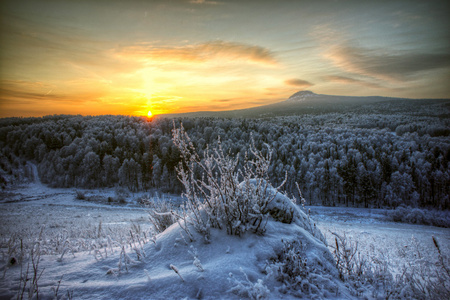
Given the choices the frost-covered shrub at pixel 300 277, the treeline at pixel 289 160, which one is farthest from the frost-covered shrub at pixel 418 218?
the frost-covered shrub at pixel 300 277

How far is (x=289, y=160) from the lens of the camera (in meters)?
54.5

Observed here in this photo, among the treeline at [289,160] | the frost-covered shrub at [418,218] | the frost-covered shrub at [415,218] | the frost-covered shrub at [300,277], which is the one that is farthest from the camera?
Result: the treeline at [289,160]

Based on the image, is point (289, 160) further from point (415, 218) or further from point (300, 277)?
point (300, 277)

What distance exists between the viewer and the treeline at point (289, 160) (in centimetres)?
4666

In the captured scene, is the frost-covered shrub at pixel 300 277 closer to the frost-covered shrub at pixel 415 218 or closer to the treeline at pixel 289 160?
the frost-covered shrub at pixel 415 218

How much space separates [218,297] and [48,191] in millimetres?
64247

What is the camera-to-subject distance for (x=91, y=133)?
73.8 meters

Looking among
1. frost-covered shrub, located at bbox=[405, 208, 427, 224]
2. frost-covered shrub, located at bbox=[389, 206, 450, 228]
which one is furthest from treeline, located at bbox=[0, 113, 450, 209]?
frost-covered shrub, located at bbox=[405, 208, 427, 224]

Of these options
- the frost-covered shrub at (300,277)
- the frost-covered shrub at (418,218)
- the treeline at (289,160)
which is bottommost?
the frost-covered shrub at (418,218)

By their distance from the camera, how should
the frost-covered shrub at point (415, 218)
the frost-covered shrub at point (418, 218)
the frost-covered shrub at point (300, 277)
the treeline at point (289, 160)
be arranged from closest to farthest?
the frost-covered shrub at point (300, 277), the frost-covered shrub at point (418, 218), the frost-covered shrub at point (415, 218), the treeline at point (289, 160)

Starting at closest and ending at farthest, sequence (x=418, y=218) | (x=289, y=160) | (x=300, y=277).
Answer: (x=300, y=277) < (x=418, y=218) < (x=289, y=160)

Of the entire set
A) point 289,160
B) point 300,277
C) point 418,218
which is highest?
point 300,277

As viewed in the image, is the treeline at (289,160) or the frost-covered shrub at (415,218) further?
the treeline at (289,160)

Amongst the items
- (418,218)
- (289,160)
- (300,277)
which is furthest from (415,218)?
(300,277)
